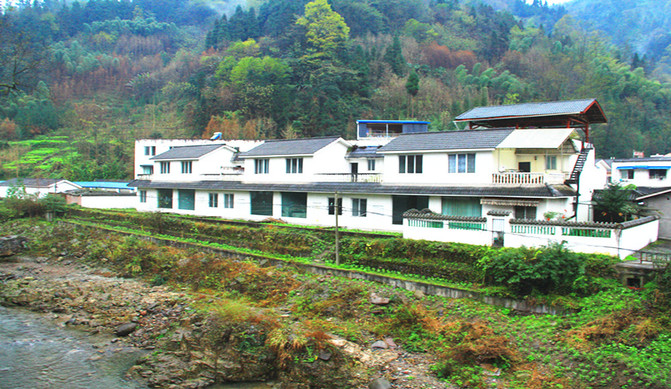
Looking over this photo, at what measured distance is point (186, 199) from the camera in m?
33.1

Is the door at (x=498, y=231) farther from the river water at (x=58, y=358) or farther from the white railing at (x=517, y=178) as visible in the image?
the river water at (x=58, y=358)

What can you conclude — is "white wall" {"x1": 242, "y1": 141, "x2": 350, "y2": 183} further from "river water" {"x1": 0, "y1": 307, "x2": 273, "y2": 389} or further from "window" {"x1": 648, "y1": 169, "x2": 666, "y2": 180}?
"window" {"x1": 648, "y1": 169, "x2": 666, "y2": 180}

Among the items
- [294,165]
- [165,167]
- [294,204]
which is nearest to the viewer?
[294,204]

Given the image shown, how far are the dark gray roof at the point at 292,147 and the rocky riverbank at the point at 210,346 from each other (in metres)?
12.2

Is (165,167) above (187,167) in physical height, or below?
above

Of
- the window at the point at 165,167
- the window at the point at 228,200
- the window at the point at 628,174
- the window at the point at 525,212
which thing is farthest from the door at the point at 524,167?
the window at the point at 165,167

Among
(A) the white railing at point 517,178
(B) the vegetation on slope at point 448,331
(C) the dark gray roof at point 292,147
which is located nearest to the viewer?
Answer: (B) the vegetation on slope at point 448,331

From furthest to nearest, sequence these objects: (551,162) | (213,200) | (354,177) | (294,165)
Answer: (213,200), (294,165), (354,177), (551,162)

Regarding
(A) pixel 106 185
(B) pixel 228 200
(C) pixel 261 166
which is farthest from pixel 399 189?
(A) pixel 106 185

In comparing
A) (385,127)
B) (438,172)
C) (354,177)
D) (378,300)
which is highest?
(385,127)

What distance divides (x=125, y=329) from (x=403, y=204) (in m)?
13.9

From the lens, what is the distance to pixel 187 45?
112688 millimetres

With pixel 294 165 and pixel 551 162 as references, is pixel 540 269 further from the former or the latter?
pixel 294 165

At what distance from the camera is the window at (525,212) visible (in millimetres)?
20091
